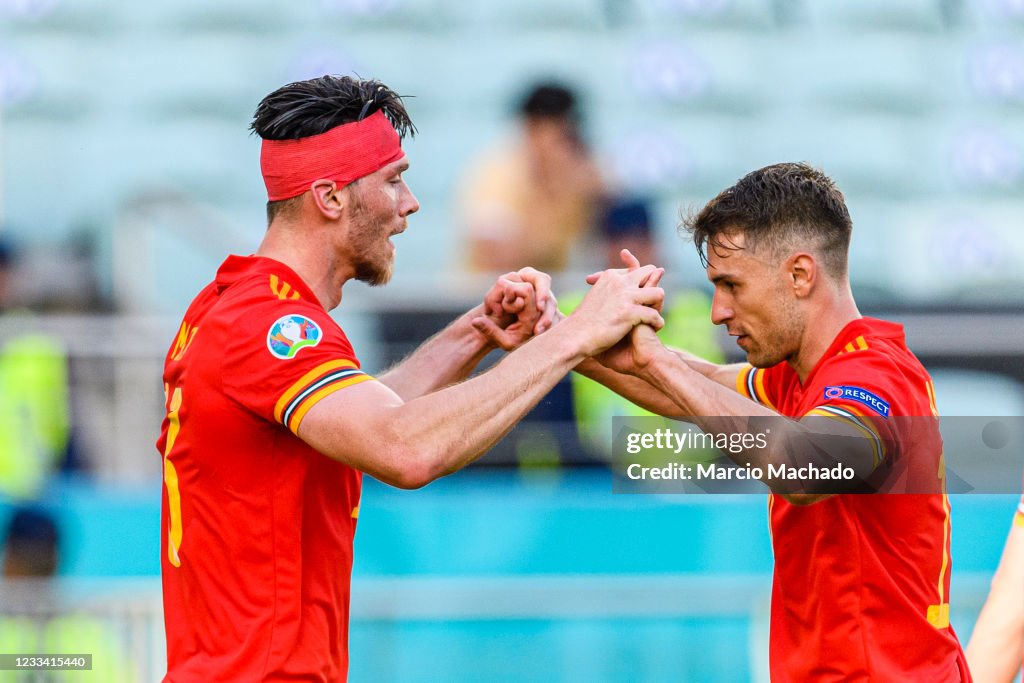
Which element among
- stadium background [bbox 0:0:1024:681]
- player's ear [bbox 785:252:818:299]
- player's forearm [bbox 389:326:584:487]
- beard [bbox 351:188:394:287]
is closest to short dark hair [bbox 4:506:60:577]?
stadium background [bbox 0:0:1024:681]

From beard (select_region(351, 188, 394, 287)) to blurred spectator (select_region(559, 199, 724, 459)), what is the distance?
131 inches

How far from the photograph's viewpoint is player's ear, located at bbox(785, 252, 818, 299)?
12.4 ft

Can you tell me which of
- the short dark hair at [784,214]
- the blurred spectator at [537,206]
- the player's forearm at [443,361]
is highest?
the blurred spectator at [537,206]

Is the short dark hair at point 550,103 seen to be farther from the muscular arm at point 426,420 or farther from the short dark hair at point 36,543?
the muscular arm at point 426,420

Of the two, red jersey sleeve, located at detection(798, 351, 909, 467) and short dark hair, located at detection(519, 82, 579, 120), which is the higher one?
short dark hair, located at detection(519, 82, 579, 120)

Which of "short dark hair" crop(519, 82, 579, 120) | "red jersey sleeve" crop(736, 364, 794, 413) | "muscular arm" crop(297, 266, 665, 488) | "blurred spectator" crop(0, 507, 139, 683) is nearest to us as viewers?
"muscular arm" crop(297, 266, 665, 488)

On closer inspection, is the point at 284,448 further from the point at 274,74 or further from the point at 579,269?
the point at 274,74

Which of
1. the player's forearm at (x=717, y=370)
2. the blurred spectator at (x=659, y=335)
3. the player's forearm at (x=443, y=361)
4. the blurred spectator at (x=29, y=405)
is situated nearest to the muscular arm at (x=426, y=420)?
the player's forearm at (x=443, y=361)

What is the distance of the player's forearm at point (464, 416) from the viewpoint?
340 cm

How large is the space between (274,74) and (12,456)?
13.0 ft

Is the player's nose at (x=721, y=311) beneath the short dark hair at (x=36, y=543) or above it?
above

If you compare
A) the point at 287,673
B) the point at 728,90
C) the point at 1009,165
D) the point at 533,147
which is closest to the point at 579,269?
the point at 533,147

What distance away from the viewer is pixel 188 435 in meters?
3.59

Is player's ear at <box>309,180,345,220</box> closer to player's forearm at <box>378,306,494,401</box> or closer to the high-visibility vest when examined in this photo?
player's forearm at <box>378,306,494,401</box>
